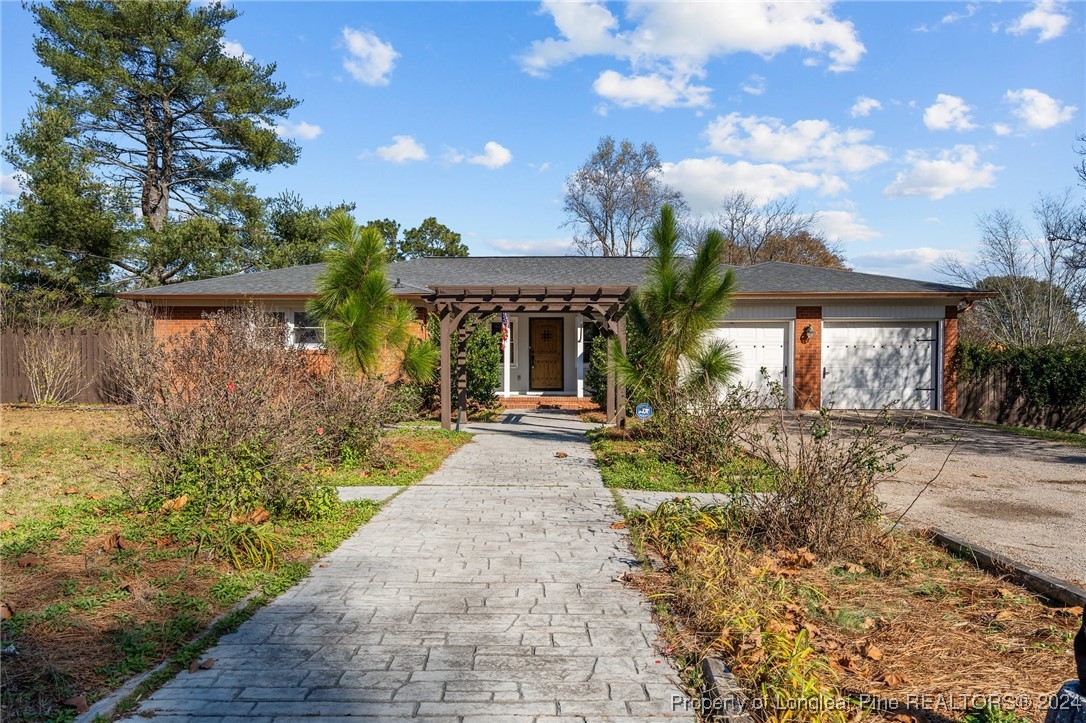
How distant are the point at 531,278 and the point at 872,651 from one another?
51.0 feet

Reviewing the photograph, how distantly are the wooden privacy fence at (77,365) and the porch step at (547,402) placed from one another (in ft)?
31.9

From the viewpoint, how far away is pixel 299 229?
24.5 metres

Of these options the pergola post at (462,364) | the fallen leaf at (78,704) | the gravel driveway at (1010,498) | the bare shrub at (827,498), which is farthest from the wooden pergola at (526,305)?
the fallen leaf at (78,704)

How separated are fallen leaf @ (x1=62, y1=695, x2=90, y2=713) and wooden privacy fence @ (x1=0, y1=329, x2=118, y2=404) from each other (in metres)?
15.8

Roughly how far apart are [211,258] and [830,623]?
2282 cm

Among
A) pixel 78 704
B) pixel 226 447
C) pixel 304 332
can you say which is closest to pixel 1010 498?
pixel 226 447

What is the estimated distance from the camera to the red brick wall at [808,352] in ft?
54.7

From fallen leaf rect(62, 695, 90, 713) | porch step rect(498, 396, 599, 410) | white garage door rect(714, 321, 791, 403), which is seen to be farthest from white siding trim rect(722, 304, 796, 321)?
fallen leaf rect(62, 695, 90, 713)

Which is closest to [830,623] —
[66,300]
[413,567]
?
[413,567]

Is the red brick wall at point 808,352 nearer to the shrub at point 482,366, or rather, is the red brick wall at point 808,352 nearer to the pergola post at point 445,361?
the shrub at point 482,366

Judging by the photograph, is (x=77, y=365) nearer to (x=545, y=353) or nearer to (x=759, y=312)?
(x=545, y=353)

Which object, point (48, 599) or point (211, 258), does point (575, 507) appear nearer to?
point (48, 599)

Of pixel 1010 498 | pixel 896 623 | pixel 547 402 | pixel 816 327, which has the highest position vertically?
pixel 816 327

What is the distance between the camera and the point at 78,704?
2.84 m
